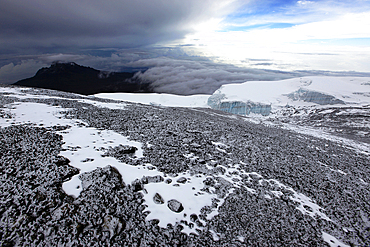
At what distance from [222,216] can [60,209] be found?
502cm

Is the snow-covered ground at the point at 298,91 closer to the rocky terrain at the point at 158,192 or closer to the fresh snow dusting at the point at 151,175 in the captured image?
the rocky terrain at the point at 158,192

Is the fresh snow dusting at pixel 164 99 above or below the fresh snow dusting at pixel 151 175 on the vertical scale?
below

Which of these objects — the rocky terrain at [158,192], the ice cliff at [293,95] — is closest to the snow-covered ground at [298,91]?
the ice cliff at [293,95]

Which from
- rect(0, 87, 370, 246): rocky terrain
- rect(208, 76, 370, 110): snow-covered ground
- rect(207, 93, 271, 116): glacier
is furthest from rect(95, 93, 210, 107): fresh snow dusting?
rect(0, 87, 370, 246): rocky terrain

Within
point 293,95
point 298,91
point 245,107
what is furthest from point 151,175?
point 298,91

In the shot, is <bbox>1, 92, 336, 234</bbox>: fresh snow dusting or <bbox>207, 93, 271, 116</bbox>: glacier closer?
<bbox>1, 92, 336, 234</bbox>: fresh snow dusting

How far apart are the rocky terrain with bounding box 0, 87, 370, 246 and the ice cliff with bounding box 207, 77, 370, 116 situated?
194 feet

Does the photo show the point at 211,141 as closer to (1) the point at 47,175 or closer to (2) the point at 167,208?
(2) the point at 167,208

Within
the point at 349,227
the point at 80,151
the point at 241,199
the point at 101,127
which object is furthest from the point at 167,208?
the point at 101,127

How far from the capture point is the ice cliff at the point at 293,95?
6575 centimetres

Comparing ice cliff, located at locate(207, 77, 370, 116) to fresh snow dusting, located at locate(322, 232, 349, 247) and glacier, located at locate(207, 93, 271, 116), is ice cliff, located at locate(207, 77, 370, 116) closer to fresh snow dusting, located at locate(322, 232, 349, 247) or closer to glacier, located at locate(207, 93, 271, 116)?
glacier, located at locate(207, 93, 271, 116)

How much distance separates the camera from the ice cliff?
2589 inches

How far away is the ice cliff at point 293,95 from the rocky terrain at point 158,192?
2331 inches

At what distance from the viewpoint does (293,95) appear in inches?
2874
